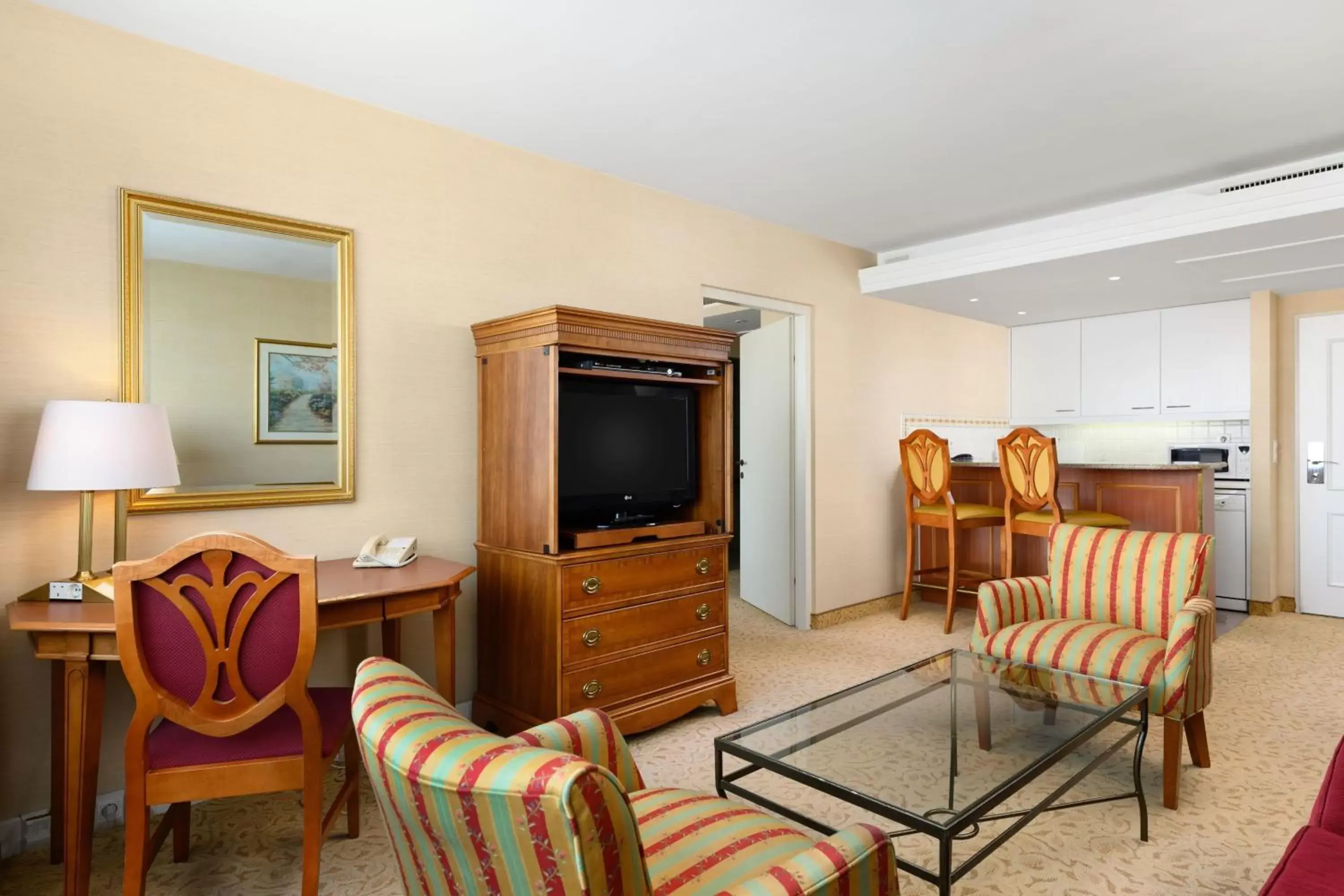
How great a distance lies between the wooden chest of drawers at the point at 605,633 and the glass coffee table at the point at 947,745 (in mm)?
547

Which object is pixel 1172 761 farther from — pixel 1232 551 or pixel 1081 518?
pixel 1232 551

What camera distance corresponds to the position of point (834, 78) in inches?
107

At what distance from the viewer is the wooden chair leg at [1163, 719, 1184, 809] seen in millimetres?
2383

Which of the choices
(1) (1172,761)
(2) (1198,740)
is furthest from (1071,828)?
(2) (1198,740)

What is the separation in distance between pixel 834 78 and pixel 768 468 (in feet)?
9.11

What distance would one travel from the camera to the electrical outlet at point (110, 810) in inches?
93.1

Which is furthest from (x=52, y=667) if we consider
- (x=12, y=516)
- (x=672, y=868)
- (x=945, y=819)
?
(x=945, y=819)

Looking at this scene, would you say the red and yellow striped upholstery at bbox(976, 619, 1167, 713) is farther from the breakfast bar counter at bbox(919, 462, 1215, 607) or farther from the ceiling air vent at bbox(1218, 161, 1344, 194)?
the ceiling air vent at bbox(1218, 161, 1344, 194)

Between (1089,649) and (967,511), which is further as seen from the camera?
(967,511)

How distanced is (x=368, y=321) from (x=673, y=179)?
1651 millimetres

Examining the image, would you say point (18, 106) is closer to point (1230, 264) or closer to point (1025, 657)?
point (1025, 657)

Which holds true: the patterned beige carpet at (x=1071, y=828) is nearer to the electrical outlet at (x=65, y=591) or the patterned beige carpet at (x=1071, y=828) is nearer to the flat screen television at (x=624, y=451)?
the electrical outlet at (x=65, y=591)

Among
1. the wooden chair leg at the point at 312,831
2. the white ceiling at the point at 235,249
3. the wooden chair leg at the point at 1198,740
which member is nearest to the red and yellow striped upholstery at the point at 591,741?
the wooden chair leg at the point at 312,831

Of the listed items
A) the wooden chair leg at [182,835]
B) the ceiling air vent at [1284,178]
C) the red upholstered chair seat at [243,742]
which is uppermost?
the ceiling air vent at [1284,178]
